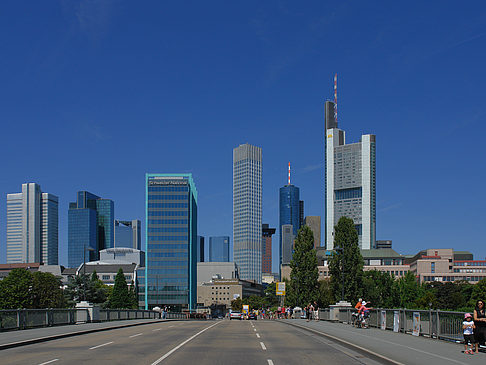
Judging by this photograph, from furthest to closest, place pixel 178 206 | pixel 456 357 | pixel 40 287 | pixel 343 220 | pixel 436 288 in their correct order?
pixel 178 206, pixel 436 288, pixel 40 287, pixel 343 220, pixel 456 357

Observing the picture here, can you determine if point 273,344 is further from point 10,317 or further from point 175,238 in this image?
point 175,238

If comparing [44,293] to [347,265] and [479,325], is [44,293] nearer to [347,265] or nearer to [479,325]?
[347,265]

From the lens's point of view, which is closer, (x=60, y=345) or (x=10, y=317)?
(x=60, y=345)

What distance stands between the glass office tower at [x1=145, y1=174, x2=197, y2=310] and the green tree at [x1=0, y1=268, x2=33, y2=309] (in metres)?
95.4

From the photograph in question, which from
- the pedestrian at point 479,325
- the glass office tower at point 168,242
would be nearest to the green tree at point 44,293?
the pedestrian at point 479,325

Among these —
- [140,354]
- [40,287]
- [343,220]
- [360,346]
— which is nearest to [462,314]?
[360,346]

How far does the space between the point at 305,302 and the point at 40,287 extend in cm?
4141

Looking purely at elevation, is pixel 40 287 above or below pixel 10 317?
below

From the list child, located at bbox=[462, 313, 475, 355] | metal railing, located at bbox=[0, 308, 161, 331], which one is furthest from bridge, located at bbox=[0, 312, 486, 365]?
metal railing, located at bbox=[0, 308, 161, 331]

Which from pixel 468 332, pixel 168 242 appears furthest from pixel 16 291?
pixel 168 242

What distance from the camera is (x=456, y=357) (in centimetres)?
1731

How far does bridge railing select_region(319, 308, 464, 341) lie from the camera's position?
2228cm

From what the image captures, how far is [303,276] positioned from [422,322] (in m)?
54.4

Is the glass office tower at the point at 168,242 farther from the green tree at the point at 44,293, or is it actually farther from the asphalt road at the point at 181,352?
the asphalt road at the point at 181,352
